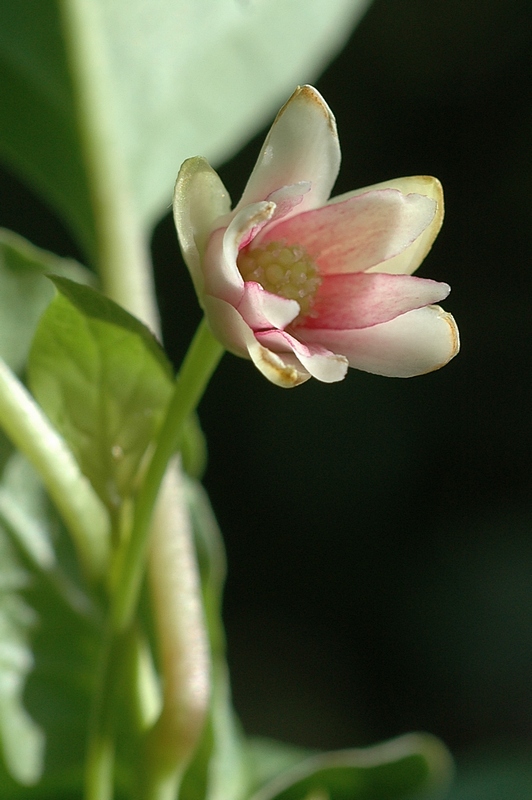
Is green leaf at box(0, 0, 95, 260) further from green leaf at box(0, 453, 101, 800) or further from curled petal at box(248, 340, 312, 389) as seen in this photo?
curled petal at box(248, 340, 312, 389)

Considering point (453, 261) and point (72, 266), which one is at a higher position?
point (453, 261)

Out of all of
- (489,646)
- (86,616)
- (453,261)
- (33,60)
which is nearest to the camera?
(86,616)

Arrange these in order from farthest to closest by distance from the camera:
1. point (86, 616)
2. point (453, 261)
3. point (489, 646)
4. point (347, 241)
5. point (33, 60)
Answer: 1. point (453, 261)
2. point (489, 646)
3. point (33, 60)
4. point (86, 616)
5. point (347, 241)

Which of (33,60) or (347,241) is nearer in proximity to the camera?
(347,241)

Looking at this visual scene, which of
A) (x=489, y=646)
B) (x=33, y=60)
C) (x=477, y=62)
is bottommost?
(x=489, y=646)

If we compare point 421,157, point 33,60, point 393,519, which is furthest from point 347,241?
point 421,157

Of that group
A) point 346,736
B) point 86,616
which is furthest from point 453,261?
point 86,616

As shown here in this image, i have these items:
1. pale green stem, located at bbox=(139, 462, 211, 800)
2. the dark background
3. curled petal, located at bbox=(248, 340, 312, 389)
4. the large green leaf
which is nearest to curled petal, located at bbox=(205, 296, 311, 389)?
curled petal, located at bbox=(248, 340, 312, 389)

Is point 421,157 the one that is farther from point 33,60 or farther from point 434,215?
point 434,215
